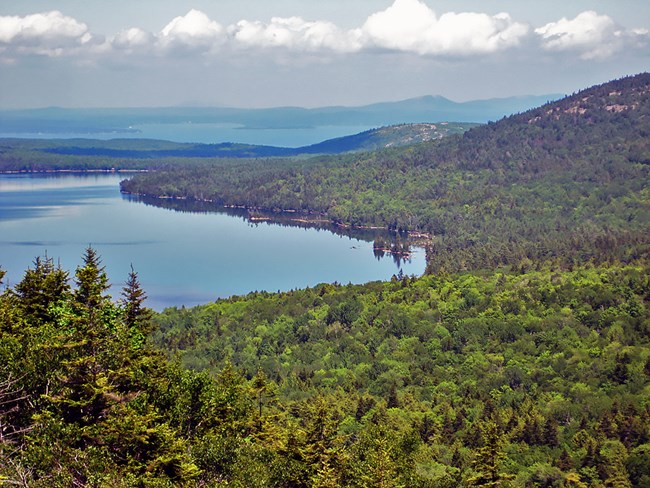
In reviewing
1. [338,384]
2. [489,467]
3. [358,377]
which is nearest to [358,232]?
[358,377]

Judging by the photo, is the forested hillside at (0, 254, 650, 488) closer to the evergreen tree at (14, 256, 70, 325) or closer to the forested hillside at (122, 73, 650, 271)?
the evergreen tree at (14, 256, 70, 325)

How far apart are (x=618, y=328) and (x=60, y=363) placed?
57264 mm

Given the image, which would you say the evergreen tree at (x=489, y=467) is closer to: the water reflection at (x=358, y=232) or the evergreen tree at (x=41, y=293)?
the evergreen tree at (x=41, y=293)

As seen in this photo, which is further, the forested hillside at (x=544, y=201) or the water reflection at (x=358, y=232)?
the water reflection at (x=358, y=232)

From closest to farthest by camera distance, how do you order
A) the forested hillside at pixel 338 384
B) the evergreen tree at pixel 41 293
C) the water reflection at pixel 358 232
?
the forested hillside at pixel 338 384 < the evergreen tree at pixel 41 293 < the water reflection at pixel 358 232

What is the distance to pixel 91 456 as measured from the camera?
21266 mm

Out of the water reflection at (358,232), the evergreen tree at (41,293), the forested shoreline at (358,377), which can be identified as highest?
the evergreen tree at (41,293)

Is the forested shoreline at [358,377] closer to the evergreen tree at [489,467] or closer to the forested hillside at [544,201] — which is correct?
the evergreen tree at [489,467]

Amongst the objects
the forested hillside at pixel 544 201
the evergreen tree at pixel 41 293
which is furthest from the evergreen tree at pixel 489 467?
the forested hillside at pixel 544 201

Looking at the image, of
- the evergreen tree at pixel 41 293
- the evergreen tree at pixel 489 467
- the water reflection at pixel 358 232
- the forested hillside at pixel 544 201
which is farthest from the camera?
the water reflection at pixel 358 232

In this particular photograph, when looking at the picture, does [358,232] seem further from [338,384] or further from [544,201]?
[338,384]

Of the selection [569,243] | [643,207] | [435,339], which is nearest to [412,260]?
[569,243]

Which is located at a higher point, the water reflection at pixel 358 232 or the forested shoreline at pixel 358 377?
the forested shoreline at pixel 358 377

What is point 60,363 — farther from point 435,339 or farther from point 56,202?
point 56,202
